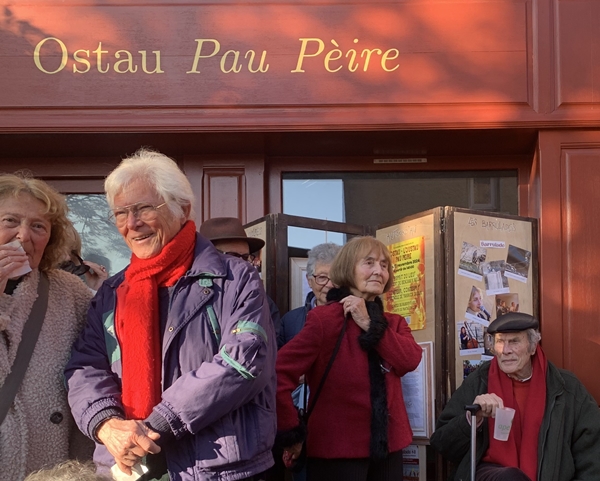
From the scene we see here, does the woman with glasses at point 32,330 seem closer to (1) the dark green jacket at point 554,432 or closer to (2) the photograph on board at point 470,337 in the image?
(1) the dark green jacket at point 554,432

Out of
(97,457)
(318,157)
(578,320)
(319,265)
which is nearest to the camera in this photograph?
(97,457)

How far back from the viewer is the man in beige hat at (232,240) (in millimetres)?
4980

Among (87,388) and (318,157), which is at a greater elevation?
(318,157)

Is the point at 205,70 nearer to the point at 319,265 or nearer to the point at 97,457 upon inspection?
the point at 319,265

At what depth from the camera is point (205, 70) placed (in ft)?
19.0

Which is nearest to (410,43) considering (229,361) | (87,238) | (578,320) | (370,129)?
(370,129)

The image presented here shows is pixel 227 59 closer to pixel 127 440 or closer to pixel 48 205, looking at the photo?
pixel 48 205

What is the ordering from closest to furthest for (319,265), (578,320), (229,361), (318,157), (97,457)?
(229,361), (97,457), (319,265), (578,320), (318,157)

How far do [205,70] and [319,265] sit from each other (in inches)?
58.4

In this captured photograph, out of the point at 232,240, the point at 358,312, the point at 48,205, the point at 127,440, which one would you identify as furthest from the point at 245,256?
the point at 127,440

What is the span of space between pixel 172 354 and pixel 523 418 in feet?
7.67

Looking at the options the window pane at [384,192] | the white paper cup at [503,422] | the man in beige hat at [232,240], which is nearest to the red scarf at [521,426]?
the white paper cup at [503,422]

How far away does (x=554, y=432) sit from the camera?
15.8ft

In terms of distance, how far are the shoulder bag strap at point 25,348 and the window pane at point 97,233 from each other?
2.48 metres
